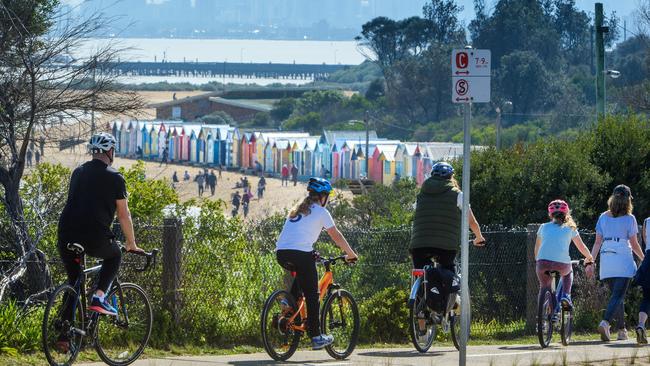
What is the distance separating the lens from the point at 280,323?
9805 mm

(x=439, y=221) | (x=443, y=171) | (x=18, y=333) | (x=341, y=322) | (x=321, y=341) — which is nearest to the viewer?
(x=18, y=333)

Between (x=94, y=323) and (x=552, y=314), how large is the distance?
12.9 ft

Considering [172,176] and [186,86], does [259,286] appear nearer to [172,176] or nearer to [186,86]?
[172,176]

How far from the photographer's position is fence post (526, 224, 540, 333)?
12.8m

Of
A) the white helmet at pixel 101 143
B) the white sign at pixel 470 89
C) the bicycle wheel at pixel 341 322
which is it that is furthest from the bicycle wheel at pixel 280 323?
the white sign at pixel 470 89

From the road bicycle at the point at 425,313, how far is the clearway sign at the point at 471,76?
1.81 meters

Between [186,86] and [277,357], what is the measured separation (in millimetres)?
185548

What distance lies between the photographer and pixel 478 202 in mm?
19812

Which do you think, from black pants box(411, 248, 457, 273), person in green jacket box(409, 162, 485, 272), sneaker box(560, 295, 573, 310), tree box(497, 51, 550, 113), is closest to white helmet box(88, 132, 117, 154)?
person in green jacket box(409, 162, 485, 272)

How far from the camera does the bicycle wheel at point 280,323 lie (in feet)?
32.0

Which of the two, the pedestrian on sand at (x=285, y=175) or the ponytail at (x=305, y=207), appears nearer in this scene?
the ponytail at (x=305, y=207)

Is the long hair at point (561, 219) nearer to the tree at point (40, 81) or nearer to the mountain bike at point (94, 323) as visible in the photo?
the mountain bike at point (94, 323)

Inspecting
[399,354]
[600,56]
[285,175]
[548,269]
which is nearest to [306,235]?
[399,354]

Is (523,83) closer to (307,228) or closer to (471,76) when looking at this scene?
(307,228)
